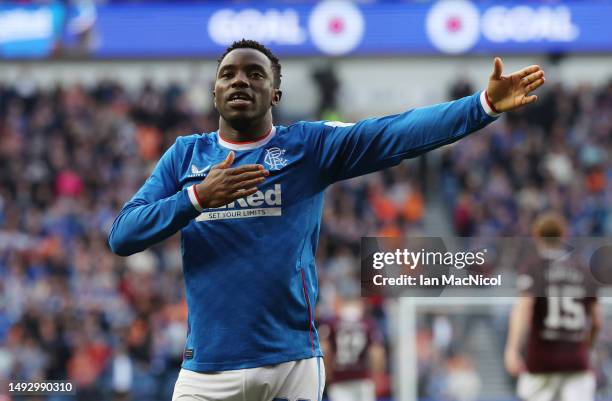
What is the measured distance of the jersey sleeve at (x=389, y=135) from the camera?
127 inches

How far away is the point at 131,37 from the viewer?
17672 mm

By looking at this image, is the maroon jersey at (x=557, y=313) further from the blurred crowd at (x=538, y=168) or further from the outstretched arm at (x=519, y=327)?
the blurred crowd at (x=538, y=168)

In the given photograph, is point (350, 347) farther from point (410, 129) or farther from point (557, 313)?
point (410, 129)

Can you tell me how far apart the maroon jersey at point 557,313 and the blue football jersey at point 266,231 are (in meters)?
3.26

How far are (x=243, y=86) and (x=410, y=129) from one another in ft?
1.88

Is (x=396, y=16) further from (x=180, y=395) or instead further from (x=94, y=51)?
(x=180, y=395)

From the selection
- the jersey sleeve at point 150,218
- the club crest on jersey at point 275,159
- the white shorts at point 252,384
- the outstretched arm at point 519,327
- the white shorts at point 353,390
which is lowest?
the white shorts at point 353,390

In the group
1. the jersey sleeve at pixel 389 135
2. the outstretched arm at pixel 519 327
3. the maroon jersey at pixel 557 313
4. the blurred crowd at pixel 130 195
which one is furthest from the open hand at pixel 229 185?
the blurred crowd at pixel 130 195

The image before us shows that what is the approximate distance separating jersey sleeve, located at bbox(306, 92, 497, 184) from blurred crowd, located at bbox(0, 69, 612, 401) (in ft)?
21.5

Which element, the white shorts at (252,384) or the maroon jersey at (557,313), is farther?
the maroon jersey at (557,313)

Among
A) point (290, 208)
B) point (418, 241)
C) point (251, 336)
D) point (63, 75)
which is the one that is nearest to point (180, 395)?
point (251, 336)

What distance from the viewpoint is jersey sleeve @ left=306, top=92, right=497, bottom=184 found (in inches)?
127

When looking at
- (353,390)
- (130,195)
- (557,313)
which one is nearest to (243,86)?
(557,313)

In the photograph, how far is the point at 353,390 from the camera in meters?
9.98
